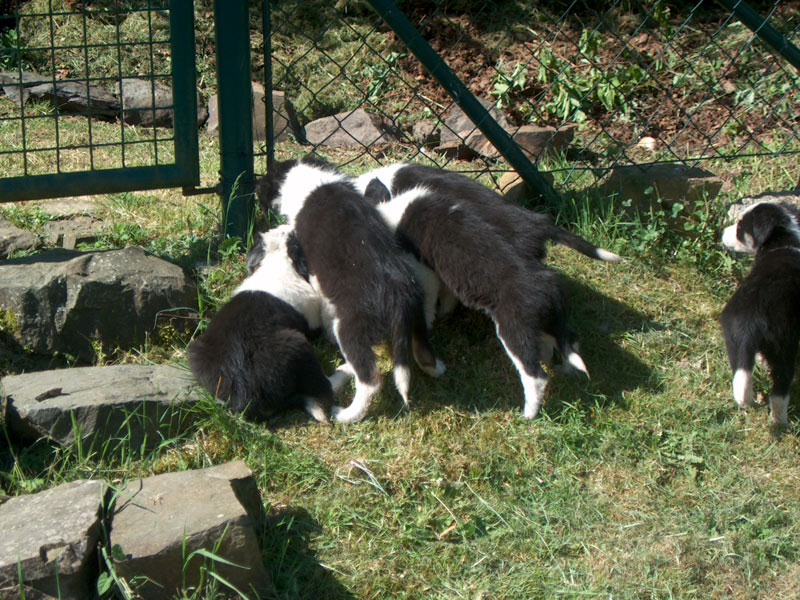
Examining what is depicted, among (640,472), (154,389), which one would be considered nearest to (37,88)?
(154,389)

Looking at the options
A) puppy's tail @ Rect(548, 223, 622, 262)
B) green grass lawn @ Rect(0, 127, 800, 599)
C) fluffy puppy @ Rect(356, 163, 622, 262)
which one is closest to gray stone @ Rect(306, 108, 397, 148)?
fluffy puppy @ Rect(356, 163, 622, 262)

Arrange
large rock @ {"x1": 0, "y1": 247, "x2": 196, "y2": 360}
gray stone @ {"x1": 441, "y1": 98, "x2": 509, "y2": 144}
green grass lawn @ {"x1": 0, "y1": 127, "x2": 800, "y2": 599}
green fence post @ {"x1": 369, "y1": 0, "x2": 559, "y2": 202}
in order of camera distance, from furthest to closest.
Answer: gray stone @ {"x1": 441, "y1": 98, "x2": 509, "y2": 144}, green fence post @ {"x1": 369, "y1": 0, "x2": 559, "y2": 202}, large rock @ {"x1": 0, "y1": 247, "x2": 196, "y2": 360}, green grass lawn @ {"x1": 0, "y1": 127, "x2": 800, "y2": 599}

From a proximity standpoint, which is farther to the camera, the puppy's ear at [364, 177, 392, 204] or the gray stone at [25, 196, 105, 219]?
the gray stone at [25, 196, 105, 219]

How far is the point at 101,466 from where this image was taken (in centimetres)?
303

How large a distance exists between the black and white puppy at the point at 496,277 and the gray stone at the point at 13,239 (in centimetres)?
183

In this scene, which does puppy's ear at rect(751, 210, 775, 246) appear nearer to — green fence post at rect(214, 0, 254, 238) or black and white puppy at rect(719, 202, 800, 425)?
black and white puppy at rect(719, 202, 800, 425)

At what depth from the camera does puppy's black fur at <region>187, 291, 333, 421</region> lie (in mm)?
3250

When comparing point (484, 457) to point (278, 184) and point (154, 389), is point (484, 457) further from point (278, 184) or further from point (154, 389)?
point (278, 184)

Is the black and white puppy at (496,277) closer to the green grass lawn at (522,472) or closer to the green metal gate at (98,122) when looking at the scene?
the green grass lawn at (522,472)

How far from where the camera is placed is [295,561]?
272cm

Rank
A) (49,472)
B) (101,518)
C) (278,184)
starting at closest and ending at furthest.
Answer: (101,518) < (49,472) < (278,184)

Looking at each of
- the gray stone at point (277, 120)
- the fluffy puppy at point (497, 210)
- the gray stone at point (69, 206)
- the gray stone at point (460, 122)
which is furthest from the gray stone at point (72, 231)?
the gray stone at point (460, 122)

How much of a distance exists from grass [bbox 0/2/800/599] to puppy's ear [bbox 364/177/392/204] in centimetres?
70

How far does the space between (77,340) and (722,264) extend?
324 centimetres
